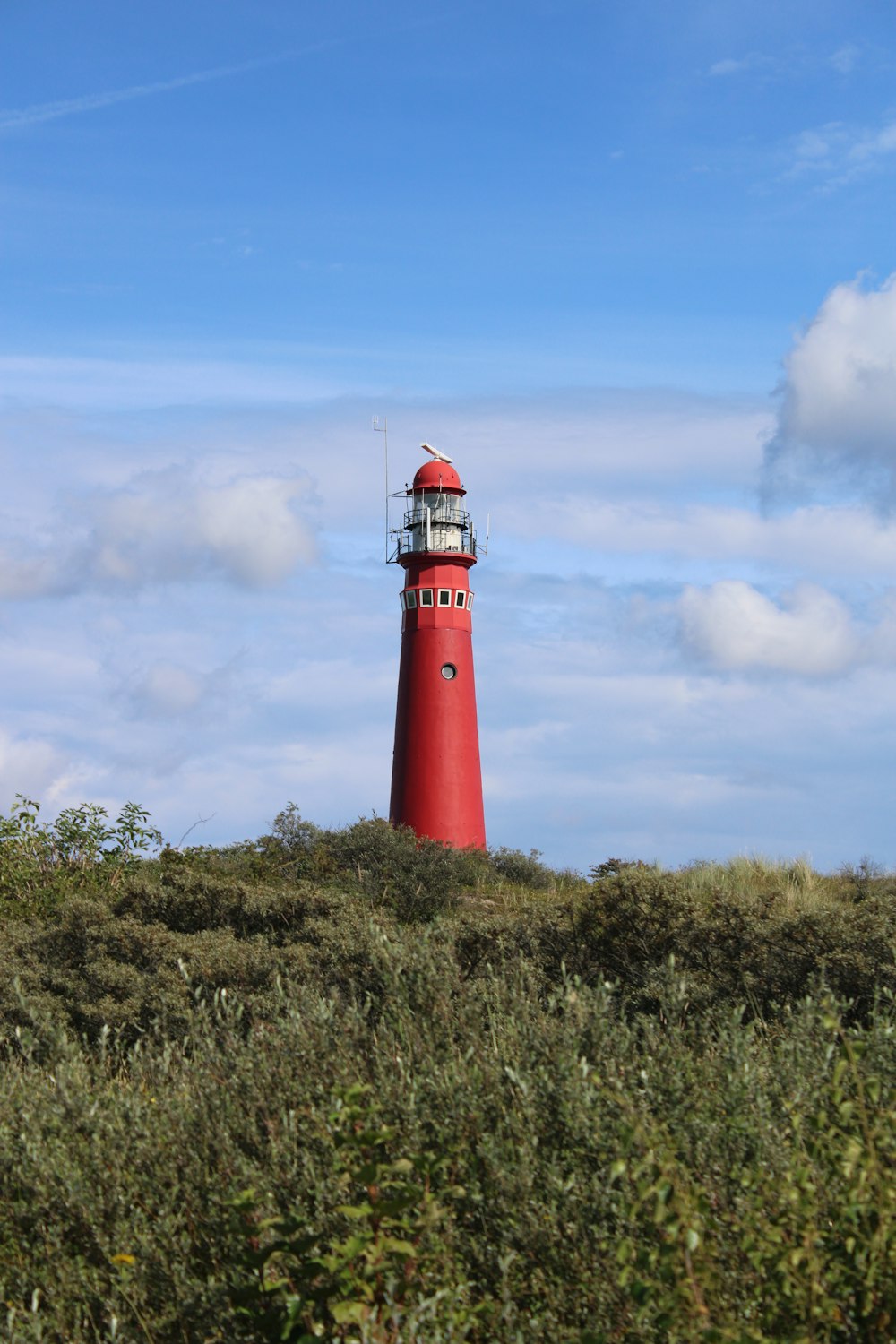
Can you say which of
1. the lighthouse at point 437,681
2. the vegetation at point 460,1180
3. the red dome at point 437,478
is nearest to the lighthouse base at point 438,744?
the lighthouse at point 437,681

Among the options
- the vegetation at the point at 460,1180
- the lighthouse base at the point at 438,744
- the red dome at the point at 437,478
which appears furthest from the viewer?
the red dome at the point at 437,478

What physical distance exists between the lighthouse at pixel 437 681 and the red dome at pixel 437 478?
0.03 metres

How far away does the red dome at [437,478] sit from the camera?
94.7 feet

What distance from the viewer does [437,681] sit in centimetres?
2714

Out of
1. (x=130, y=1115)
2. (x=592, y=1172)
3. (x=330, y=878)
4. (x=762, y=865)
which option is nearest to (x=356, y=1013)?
(x=130, y=1115)

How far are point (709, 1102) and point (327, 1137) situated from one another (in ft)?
4.98

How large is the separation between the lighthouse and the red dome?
1.0 inches

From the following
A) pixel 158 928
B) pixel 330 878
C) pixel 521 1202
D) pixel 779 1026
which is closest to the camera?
pixel 521 1202

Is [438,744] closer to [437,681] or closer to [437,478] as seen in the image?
[437,681]

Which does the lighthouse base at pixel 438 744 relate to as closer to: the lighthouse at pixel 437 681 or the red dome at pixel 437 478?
the lighthouse at pixel 437 681

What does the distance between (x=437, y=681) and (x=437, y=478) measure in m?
5.07

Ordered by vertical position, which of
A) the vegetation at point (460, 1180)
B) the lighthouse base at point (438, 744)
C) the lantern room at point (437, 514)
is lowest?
the vegetation at point (460, 1180)

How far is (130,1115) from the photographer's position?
18.2 ft

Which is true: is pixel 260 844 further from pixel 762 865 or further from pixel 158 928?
pixel 762 865
